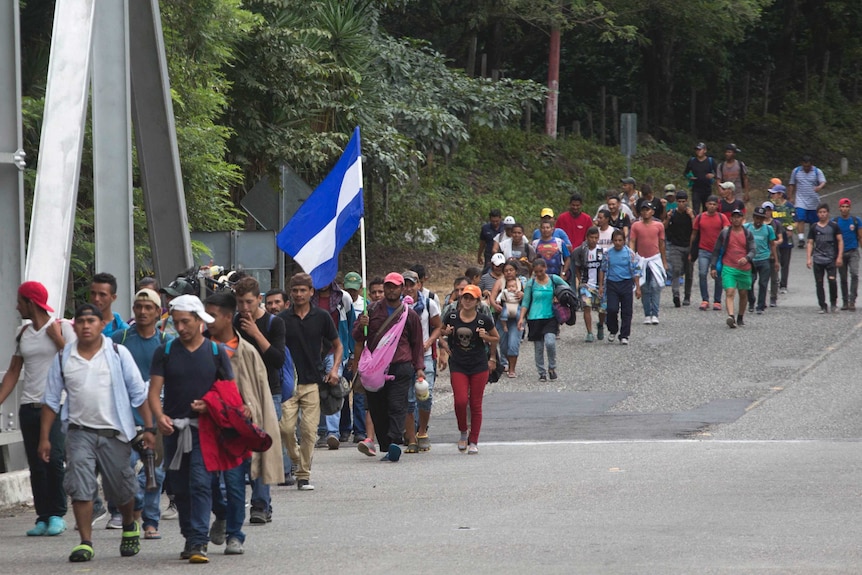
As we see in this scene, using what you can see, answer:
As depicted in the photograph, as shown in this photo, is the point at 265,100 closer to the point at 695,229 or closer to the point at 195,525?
the point at 695,229

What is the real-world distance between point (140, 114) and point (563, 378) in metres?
7.34

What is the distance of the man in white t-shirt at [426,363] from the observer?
45.2 ft

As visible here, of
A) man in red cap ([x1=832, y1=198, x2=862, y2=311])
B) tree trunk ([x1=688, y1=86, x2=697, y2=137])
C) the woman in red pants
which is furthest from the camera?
tree trunk ([x1=688, y1=86, x2=697, y2=137])

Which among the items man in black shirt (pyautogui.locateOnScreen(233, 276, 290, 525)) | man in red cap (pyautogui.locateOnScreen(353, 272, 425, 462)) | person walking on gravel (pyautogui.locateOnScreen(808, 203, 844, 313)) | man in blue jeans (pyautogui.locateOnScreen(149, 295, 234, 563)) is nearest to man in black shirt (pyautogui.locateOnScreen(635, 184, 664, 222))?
person walking on gravel (pyautogui.locateOnScreen(808, 203, 844, 313))

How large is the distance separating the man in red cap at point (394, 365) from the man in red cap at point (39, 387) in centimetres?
400

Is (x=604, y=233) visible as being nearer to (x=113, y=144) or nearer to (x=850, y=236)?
(x=850, y=236)

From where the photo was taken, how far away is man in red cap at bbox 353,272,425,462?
12969 millimetres

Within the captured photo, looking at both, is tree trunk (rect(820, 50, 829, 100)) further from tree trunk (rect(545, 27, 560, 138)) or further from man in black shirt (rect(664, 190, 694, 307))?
man in black shirt (rect(664, 190, 694, 307))

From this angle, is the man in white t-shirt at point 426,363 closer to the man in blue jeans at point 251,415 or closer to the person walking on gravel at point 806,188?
the man in blue jeans at point 251,415

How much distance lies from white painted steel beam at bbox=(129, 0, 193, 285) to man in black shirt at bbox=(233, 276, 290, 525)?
410 centimetres

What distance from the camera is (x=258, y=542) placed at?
8.81 meters

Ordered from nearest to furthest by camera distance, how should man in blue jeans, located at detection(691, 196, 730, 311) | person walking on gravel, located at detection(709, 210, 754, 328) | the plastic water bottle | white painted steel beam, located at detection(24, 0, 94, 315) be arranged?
white painted steel beam, located at detection(24, 0, 94, 315)
the plastic water bottle
person walking on gravel, located at detection(709, 210, 754, 328)
man in blue jeans, located at detection(691, 196, 730, 311)

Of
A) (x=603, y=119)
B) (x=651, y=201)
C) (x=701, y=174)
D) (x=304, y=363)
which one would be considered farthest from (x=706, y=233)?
(x=603, y=119)

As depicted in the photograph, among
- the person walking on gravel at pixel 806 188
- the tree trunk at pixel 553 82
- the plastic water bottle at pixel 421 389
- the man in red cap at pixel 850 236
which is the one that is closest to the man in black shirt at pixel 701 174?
the person walking on gravel at pixel 806 188
